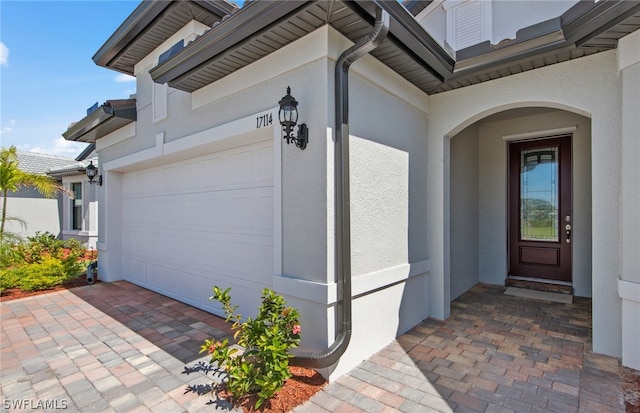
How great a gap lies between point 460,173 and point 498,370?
3.93 metres

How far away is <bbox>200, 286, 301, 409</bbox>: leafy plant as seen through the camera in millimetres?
2963

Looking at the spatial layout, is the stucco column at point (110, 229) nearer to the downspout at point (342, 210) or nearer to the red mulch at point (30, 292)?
the red mulch at point (30, 292)

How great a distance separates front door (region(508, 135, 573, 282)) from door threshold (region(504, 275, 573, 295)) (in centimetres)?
10

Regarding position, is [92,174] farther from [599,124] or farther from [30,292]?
[599,124]

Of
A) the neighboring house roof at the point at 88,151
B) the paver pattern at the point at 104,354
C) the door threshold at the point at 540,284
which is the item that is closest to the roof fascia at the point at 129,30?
the neighboring house roof at the point at 88,151

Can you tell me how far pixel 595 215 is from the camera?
4.00m

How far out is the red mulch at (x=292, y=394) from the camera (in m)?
2.97

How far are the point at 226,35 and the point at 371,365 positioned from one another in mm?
4300

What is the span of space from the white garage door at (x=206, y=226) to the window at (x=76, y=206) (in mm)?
8574

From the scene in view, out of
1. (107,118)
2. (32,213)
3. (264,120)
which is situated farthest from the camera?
(32,213)

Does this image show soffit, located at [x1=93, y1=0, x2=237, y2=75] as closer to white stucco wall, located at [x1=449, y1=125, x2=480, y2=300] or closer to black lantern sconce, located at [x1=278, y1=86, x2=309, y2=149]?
black lantern sconce, located at [x1=278, y1=86, x2=309, y2=149]

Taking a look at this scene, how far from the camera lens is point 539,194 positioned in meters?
7.05

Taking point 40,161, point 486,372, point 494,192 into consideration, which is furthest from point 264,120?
point 40,161

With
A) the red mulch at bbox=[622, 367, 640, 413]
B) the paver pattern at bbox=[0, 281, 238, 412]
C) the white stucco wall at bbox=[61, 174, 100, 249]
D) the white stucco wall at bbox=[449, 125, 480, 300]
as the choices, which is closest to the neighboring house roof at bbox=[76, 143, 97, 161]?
the white stucco wall at bbox=[61, 174, 100, 249]
